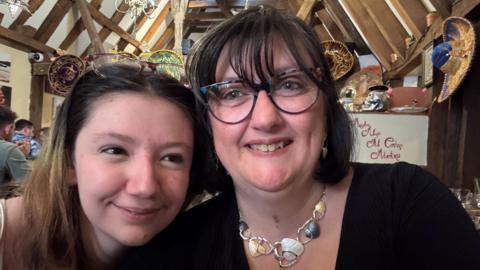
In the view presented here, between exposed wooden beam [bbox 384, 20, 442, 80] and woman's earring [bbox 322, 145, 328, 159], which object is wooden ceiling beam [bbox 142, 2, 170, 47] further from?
woman's earring [bbox 322, 145, 328, 159]

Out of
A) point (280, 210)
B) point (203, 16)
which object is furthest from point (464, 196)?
point (203, 16)

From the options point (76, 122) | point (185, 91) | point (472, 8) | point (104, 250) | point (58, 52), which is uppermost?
point (58, 52)

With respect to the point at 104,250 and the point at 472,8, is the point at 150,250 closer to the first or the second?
the point at 104,250

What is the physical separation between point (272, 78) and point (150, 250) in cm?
52

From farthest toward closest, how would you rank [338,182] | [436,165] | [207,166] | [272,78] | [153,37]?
1. [153,37]
2. [436,165]
3. [207,166]
4. [338,182]
5. [272,78]

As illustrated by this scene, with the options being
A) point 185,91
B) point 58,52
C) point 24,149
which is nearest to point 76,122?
point 185,91

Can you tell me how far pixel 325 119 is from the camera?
107 cm

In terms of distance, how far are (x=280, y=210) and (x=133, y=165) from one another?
0.37 meters

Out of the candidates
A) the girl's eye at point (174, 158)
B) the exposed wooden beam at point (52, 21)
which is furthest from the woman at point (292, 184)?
the exposed wooden beam at point (52, 21)

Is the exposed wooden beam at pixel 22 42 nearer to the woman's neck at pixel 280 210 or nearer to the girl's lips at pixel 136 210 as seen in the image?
the girl's lips at pixel 136 210

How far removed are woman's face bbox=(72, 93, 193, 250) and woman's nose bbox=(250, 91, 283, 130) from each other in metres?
0.26

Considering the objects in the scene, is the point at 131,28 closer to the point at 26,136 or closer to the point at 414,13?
the point at 26,136

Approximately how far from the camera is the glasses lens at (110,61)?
1289 millimetres

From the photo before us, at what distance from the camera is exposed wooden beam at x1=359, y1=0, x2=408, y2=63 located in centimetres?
386
